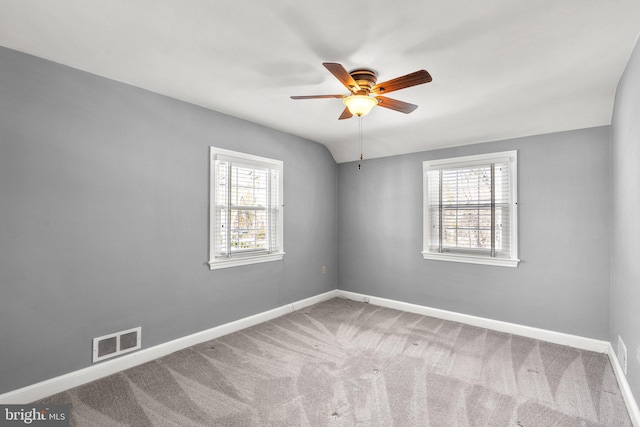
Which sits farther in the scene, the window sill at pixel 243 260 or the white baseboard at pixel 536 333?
the window sill at pixel 243 260

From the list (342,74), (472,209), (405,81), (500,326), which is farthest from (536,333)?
(342,74)

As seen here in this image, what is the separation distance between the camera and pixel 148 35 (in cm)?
205

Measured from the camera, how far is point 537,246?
3.58m

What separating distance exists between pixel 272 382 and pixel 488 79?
2913mm

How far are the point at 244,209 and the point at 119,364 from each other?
1867 mm

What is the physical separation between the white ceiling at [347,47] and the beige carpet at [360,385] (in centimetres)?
236

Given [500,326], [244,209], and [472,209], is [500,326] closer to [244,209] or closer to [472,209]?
[472,209]

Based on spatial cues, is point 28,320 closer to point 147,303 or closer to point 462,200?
point 147,303

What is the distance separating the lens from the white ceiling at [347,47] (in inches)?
69.7

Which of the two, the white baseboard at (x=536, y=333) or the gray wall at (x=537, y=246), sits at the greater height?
the gray wall at (x=537, y=246)

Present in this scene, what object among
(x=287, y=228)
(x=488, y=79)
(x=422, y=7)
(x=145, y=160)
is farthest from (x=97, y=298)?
(x=488, y=79)

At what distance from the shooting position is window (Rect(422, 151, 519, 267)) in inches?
148

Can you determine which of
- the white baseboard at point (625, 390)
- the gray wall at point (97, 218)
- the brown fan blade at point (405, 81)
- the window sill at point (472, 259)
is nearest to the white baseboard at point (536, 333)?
the white baseboard at point (625, 390)

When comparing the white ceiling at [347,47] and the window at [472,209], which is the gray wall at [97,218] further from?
the window at [472,209]
